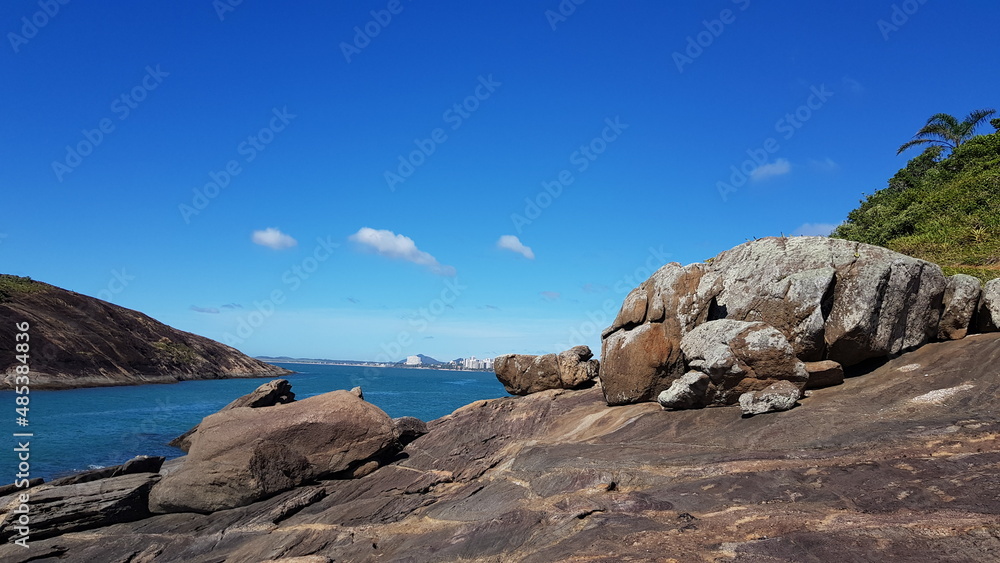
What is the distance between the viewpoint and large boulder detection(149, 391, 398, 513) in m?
18.9

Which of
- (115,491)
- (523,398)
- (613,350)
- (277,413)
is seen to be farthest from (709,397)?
(115,491)

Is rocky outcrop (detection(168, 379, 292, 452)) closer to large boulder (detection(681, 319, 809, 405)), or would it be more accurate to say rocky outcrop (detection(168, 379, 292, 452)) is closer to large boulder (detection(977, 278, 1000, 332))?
large boulder (detection(681, 319, 809, 405))

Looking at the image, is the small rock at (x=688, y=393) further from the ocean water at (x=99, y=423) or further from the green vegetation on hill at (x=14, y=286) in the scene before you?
the green vegetation on hill at (x=14, y=286)

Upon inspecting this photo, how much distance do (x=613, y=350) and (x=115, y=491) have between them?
18244mm

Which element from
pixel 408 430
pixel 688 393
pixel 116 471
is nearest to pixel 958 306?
pixel 688 393

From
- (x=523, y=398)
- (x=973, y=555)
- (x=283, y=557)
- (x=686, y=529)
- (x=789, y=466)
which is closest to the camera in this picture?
(x=973, y=555)

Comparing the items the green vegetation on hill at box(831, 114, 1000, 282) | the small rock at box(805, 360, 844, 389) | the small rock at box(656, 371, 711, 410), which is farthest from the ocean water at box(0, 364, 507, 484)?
the green vegetation on hill at box(831, 114, 1000, 282)

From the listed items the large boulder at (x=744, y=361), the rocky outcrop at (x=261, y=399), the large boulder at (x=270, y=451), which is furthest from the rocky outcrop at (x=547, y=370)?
the rocky outcrop at (x=261, y=399)

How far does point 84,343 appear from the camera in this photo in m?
93.2

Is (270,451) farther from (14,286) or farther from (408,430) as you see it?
(14,286)

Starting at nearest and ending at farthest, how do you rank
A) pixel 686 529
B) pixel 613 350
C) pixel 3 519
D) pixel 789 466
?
pixel 686 529 → pixel 789 466 → pixel 3 519 → pixel 613 350

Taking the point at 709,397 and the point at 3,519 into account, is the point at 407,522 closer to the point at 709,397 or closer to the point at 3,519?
the point at 709,397

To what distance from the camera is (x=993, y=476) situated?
9.73 meters

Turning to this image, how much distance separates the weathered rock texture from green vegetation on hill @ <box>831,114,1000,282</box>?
504 inches
